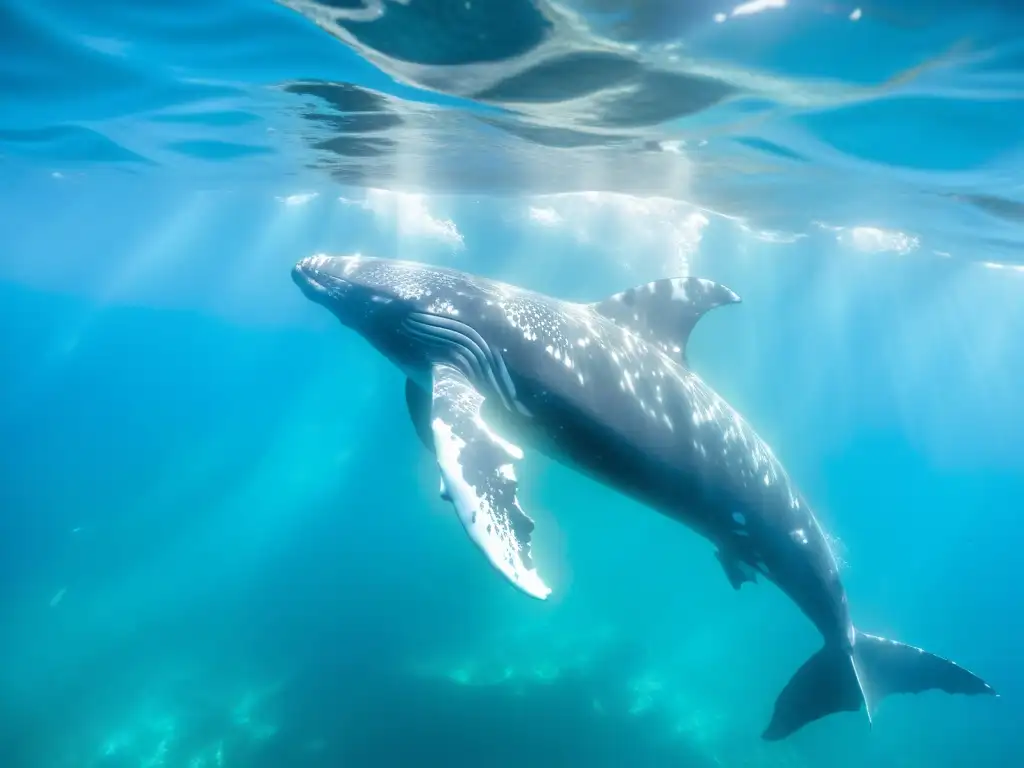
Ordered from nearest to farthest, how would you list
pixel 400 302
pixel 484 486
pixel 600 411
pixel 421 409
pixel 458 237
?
pixel 484 486 < pixel 600 411 < pixel 400 302 < pixel 421 409 < pixel 458 237

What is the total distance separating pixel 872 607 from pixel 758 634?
14.7m

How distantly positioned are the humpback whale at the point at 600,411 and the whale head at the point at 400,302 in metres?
0.02

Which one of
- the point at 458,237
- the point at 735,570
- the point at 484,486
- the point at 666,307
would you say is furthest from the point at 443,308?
the point at 458,237

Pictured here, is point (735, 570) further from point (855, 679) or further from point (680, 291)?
point (680, 291)

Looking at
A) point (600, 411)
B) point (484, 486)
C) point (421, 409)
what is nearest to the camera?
point (484, 486)

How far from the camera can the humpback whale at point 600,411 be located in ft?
22.5

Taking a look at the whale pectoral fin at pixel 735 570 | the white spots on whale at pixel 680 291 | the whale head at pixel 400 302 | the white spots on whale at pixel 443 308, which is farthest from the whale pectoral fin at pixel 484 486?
the whale pectoral fin at pixel 735 570

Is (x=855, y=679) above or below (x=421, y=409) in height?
below

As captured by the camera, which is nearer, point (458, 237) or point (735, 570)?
point (735, 570)

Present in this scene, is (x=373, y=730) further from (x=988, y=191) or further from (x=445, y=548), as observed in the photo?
(x=988, y=191)

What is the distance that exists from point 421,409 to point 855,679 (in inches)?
296

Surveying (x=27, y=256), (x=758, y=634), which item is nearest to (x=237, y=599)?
(x=758, y=634)

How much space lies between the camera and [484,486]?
222 inches

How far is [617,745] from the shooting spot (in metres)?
15.6
